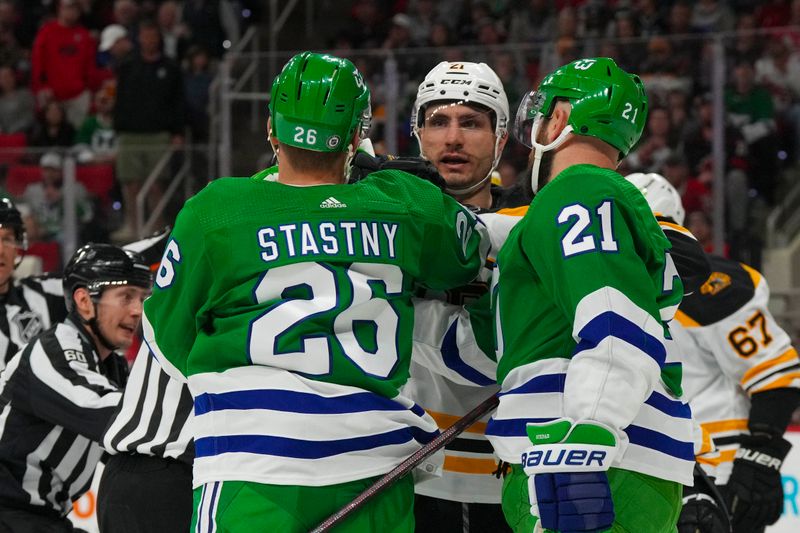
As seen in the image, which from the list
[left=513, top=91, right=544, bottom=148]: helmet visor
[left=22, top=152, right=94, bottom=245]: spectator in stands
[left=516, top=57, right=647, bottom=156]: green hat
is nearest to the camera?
[left=516, top=57, right=647, bottom=156]: green hat

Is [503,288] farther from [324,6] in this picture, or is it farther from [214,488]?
[324,6]

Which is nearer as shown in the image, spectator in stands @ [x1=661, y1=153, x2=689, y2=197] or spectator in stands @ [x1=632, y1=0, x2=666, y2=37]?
spectator in stands @ [x1=661, y1=153, x2=689, y2=197]

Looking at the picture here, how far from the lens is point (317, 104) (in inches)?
104

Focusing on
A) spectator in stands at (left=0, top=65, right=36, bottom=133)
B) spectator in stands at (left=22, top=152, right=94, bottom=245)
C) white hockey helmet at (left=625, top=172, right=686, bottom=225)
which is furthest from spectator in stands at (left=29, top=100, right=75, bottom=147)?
white hockey helmet at (left=625, top=172, right=686, bottom=225)

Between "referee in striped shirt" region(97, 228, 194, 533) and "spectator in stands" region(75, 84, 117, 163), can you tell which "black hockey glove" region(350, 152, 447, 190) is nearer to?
"referee in striped shirt" region(97, 228, 194, 533)

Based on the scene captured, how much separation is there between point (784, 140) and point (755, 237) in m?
0.52

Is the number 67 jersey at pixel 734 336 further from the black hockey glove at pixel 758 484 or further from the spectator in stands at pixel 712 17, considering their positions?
the spectator in stands at pixel 712 17

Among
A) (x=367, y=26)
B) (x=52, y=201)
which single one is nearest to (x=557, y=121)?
(x=52, y=201)

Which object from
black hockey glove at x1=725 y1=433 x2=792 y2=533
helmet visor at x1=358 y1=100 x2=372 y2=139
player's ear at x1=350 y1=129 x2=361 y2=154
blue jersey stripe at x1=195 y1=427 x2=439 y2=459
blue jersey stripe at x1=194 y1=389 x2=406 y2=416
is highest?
helmet visor at x1=358 y1=100 x2=372 y2=139

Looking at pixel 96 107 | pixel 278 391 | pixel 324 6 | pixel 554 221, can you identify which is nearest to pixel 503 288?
pixel 554 221

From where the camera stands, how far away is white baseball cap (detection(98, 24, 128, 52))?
10305 millimetres

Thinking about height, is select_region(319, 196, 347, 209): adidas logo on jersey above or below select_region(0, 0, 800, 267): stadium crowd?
above

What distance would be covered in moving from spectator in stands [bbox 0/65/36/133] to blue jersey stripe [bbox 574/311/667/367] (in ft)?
26.6

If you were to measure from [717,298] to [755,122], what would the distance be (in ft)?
7.87
